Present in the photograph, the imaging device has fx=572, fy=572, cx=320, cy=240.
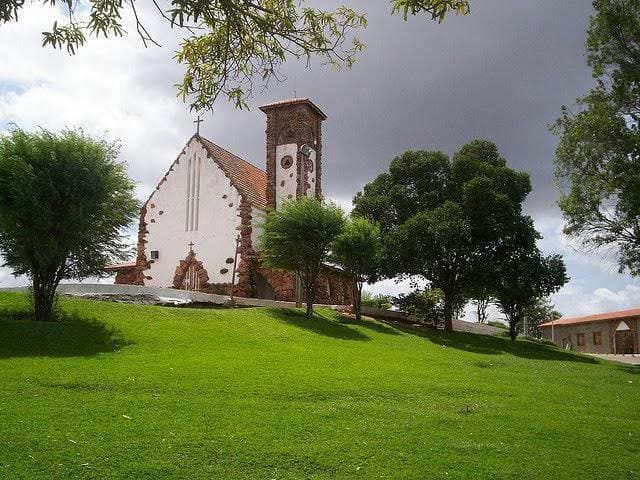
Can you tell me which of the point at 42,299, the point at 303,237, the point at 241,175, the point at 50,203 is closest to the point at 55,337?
the point at 42,299

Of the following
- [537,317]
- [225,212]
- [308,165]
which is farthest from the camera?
[537,317]

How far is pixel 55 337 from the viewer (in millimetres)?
14359

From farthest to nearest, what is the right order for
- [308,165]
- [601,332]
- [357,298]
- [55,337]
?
[601,332]
[308,165]
[357,298]
[55,337]

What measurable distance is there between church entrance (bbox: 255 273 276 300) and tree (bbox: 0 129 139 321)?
43.9 feet

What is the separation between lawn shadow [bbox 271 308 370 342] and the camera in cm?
2116

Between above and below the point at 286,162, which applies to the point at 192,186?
below

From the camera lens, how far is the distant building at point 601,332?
146 ft

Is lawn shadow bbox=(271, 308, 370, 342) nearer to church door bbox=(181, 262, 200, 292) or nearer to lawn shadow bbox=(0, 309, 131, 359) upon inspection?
lawn shadow bbox=(0, 309, 131, 359)

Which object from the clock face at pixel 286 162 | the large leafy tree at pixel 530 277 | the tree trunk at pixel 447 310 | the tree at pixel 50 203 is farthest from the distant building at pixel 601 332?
the tree at pixel 50 203

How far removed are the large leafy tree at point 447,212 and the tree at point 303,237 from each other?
19.5 ft

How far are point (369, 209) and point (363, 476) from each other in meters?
26.8

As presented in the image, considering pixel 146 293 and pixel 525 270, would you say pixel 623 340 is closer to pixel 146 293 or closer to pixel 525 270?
pixel 525 270

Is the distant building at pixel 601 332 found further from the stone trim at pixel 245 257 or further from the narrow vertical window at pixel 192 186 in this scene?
the narrow vertical window at pixel 192 186

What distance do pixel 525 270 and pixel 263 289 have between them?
1395cm
